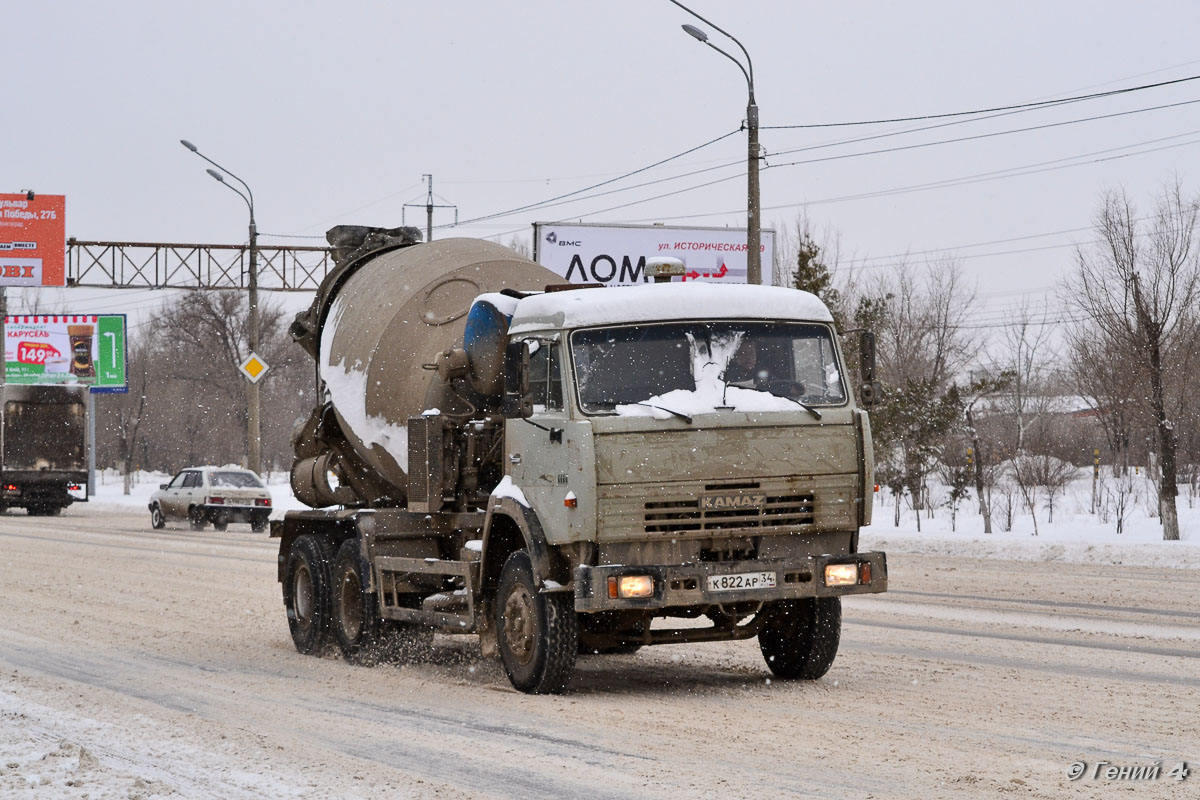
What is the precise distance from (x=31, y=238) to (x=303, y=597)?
45967mm

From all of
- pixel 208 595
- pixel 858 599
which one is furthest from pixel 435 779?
pixel 208 595

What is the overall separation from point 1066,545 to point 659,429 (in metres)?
15.6

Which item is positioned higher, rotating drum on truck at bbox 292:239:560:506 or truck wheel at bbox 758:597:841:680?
rotating drum on truck at bbox 292:239:560:506

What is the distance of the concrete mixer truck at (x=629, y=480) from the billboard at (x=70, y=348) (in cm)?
5846

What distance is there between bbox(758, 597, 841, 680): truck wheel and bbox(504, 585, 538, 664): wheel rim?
1739 mm

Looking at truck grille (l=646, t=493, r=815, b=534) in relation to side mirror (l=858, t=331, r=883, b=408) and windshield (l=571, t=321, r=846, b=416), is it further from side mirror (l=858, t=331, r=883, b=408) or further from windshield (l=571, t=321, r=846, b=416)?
side mirror (l=858, t=331, r=883, b=408)

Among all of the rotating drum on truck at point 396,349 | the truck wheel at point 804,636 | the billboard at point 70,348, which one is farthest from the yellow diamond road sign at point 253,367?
the billboard at point 70,348

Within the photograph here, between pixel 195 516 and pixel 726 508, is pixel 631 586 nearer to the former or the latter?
pixel 726 508

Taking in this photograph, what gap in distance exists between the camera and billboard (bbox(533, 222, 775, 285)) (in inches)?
1400

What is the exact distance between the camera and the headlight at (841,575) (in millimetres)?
9906

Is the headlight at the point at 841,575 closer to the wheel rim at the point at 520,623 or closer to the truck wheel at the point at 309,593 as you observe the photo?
the wheel rim at the point at 520,623

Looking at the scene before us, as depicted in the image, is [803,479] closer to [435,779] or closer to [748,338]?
[748,338]

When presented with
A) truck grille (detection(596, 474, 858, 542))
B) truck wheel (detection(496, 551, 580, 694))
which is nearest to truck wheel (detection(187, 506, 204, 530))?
truck wheel (detection(496, 551, 580, 694))

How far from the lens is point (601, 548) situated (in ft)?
31.3
